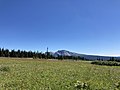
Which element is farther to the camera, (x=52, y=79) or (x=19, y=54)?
(x=19, y=54)

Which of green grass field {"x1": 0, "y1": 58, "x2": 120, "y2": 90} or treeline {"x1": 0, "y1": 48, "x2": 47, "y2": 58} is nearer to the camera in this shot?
green grass field {"x1": 0, "y1": 58, "x2": 120, "y2": 90}

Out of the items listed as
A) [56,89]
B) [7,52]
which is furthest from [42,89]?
[7,52]

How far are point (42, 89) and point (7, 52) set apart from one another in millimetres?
141169

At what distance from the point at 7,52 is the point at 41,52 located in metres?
24.9

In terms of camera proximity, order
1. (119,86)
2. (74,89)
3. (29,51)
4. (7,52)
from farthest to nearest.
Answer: (29,51)
(7,52)
(119,86)
(74,89)

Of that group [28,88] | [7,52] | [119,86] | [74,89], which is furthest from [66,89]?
[7,52]

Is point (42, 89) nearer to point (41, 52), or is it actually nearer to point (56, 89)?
point (56, 89)

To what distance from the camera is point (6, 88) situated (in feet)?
45.7

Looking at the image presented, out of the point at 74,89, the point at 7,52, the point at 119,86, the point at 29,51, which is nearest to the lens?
the point at 74,89

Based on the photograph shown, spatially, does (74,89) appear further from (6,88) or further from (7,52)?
(7,52)

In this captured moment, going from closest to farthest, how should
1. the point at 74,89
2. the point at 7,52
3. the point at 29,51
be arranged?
1. the point at 74,89
2. the point at 7,52
3. the point at 29,51

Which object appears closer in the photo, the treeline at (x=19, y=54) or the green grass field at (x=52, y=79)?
the green grass field at (x=52, y=79)

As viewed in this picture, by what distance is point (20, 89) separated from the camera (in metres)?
13.6

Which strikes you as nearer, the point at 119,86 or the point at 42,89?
the point at 42,89
